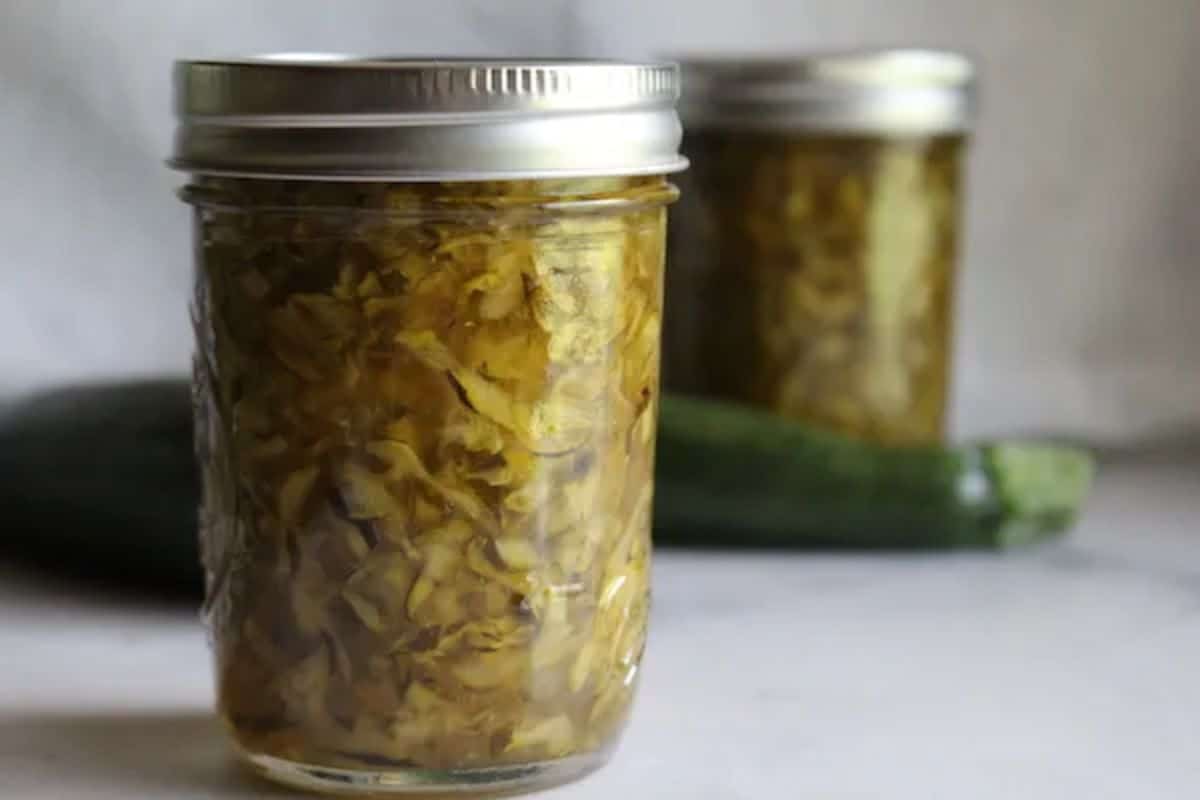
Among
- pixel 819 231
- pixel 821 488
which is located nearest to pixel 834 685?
pixel 821 488

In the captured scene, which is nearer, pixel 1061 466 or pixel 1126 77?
pixel 1061 466

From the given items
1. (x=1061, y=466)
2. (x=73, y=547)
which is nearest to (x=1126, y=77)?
(x=1061, y=466)

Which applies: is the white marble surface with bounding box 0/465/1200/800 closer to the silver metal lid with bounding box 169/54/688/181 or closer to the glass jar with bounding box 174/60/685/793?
the glass jar with bounding box 174/60/685/793

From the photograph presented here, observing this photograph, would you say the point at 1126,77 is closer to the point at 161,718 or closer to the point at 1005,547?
the point at 1005,547

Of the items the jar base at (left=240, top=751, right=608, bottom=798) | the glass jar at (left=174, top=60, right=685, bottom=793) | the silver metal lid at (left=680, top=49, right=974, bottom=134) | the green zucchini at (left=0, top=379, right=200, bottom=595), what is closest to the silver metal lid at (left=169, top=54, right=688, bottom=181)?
the glass jar at (left=174, top=60, right=685, bottom=793)

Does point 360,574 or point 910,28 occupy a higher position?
point 910,28

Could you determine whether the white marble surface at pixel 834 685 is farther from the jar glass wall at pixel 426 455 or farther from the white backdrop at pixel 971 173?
the white backdrop at pixel 971 173

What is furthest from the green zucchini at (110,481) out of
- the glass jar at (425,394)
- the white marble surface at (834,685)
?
the glass jar at (425,394)

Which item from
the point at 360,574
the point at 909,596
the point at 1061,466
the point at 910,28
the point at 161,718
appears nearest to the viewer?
the point at 360,574
